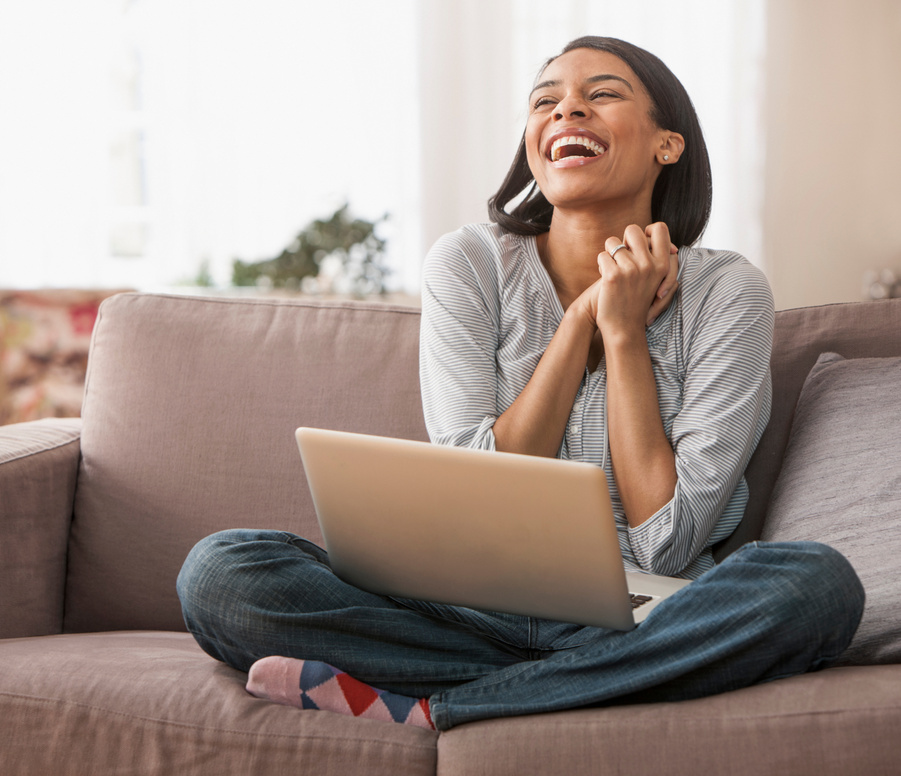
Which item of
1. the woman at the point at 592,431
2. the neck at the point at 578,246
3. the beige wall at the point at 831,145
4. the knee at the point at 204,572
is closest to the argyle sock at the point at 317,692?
the woman at the point at 592,431

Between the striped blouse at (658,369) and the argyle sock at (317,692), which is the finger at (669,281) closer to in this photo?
the striped blouse at (658,369)

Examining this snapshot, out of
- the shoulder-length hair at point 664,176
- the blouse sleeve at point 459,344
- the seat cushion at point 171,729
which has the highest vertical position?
the shoulder-length hair at point 664,176

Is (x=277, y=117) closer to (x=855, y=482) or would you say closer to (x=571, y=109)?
(x=571, y=109)

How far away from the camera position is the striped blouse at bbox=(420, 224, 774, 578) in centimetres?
122

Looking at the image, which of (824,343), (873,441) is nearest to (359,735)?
(873,441)

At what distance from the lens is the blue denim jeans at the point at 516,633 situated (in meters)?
0.88

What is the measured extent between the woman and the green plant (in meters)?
1.88

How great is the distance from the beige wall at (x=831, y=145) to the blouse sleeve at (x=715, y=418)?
2.47 m

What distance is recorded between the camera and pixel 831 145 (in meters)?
3.60

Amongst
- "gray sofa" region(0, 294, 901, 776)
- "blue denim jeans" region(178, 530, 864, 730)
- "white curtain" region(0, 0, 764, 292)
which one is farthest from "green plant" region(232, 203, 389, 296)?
"blue denim jeans" region(178, 530, 864, 730)

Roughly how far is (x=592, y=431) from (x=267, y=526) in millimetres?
531

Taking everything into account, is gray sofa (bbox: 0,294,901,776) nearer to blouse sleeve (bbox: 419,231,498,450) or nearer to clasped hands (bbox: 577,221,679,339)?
blouse sleeve (bbox: 419,231,498,450)

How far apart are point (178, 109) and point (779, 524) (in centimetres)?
331

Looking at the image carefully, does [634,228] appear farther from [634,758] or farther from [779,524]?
[634,758]
